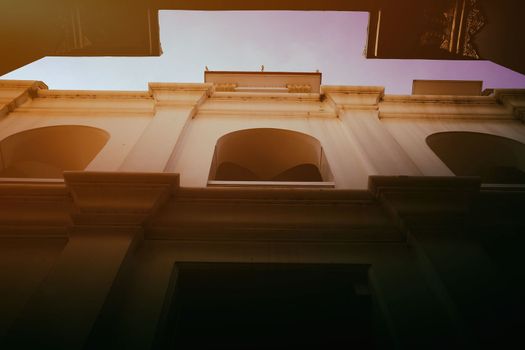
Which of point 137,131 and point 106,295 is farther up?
point 137,131

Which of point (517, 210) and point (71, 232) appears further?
point (517, 210)

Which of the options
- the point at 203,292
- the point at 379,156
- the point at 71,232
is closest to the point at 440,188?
the point at 379,156

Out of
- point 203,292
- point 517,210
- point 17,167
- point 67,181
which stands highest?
point 17,167

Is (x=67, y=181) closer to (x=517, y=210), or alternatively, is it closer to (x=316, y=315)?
(x=316, y=315)

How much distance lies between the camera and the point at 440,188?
4988mm

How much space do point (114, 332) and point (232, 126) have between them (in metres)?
5.59

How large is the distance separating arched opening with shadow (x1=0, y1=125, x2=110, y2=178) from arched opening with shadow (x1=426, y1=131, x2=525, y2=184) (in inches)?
314

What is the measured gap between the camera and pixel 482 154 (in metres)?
8.55

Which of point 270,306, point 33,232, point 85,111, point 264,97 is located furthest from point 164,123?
point 270,306

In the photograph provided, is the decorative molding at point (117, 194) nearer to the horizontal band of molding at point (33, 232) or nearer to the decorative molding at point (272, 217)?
the decorative molding at point (272, 217)

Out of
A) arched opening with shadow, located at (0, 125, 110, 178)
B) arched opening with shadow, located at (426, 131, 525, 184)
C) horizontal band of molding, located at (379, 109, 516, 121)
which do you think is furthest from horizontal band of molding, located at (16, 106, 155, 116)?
arched opening with shadow, located at (426, 131, 525, 184)

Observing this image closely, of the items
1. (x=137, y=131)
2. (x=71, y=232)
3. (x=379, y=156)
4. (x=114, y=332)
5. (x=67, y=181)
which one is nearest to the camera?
(x=114, y=332)

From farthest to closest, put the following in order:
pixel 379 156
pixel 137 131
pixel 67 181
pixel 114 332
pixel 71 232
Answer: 1. pixel 137 131
2. pixel 379 156
3. pixel 67 181
4. pixel 71 232
5. pixel 114 332

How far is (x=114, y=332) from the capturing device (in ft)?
11.6
